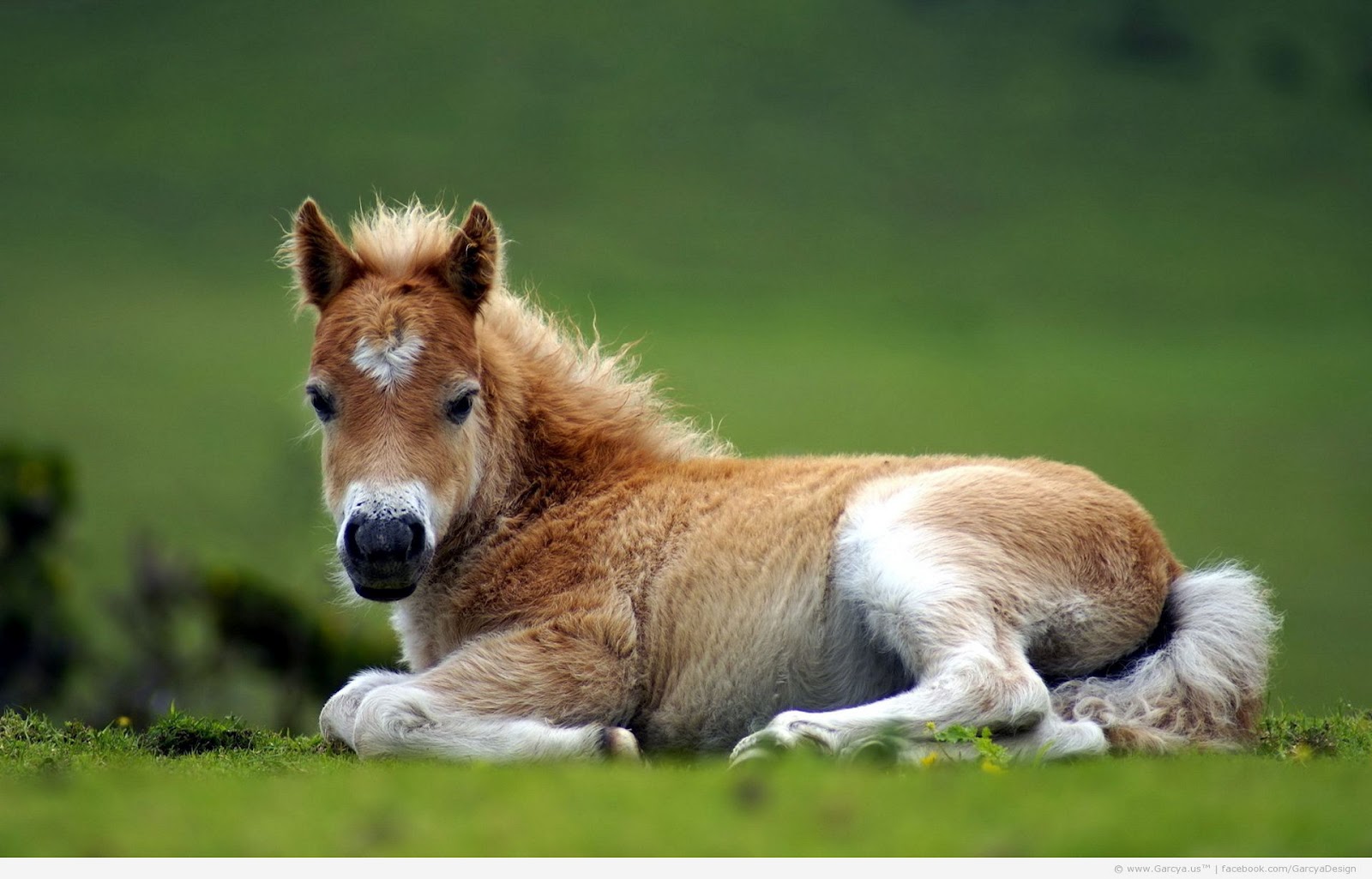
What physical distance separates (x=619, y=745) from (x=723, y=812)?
80.8 inches

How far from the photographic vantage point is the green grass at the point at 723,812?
3807 mm

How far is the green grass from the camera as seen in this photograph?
3807mm

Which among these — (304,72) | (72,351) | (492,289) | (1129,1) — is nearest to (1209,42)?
(1129,1)

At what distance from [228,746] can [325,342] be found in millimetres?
2241

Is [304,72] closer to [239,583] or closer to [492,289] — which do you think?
[239,583]

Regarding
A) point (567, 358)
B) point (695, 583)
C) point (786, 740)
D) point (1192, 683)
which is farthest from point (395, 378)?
Result: point (1192, 683)

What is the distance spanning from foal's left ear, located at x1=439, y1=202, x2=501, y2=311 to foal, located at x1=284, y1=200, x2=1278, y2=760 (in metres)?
0.01

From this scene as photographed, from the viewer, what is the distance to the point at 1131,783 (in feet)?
14.8

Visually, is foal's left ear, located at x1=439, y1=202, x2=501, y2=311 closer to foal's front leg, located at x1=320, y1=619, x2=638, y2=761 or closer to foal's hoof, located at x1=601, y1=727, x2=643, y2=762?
foal's front leg, located at x1=320, y1=619, x2=638, y2=761

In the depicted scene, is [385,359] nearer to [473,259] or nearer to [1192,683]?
[473,259]

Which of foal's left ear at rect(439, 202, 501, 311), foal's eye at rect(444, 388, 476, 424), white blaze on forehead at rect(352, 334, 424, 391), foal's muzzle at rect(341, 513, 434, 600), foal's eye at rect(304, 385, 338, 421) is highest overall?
foal's left ear at rect(439, 202, 501, 311)

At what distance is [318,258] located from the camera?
7.20 meters

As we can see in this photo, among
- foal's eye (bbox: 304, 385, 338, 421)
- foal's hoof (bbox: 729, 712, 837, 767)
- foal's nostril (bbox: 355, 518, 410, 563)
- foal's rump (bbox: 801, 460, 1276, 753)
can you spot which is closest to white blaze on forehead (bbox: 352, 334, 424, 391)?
foal's eye (bbox: 304, 385, 338, 421)

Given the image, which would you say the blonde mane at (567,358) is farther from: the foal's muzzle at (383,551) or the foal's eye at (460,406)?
the foal's muzzle at (383,551)
